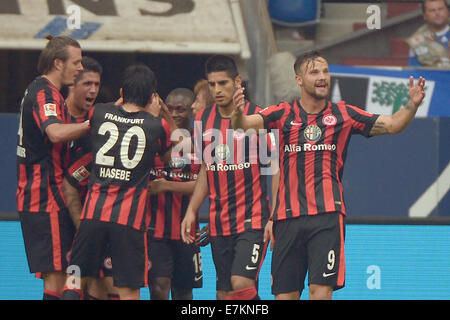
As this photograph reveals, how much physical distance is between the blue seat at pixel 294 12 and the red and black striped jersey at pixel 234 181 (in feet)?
18.0

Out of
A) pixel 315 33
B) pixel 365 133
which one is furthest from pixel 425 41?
pixel 365 133

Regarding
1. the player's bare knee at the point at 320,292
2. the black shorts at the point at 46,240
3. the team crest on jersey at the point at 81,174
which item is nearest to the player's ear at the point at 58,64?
the team crest on jersey at the point at 81,174

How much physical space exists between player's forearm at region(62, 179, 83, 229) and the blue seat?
6.13 metres

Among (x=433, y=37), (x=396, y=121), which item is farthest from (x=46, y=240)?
(x=433, y=37)

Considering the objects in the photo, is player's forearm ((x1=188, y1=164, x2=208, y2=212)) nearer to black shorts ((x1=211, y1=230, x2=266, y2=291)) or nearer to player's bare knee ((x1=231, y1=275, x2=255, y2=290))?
black shorts ((x1=211, y1=230, x2=266, y2=291))

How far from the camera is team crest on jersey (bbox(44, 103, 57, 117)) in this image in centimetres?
674

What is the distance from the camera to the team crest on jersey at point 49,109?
6.74 m

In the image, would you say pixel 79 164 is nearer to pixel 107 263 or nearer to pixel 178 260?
pixel 107 263

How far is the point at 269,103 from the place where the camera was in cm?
1157

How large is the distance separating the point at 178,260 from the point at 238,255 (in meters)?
0.71

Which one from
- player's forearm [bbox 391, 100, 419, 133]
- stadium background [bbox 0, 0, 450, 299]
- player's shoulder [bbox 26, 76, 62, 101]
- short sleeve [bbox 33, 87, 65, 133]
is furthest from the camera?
stadium background [bbox 0, 0, 450, 299]

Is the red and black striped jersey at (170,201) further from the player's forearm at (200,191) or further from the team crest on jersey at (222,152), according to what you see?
the team crest on jersey at (222,152)

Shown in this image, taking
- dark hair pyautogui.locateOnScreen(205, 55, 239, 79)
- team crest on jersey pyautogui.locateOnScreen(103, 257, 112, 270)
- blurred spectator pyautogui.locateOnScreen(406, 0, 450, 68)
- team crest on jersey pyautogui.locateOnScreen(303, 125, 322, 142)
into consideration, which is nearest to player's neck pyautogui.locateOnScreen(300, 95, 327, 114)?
team crest on jersey pyautogui.locateOnScreen(303, 125, 322, 142)

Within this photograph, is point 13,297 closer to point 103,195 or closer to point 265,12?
point 103,195
